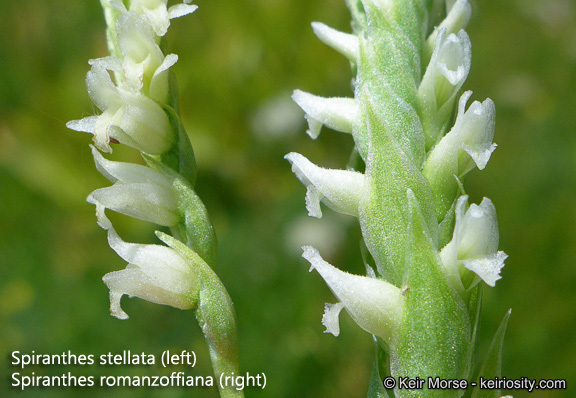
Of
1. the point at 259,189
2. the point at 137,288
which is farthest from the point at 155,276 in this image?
the point at 259,189

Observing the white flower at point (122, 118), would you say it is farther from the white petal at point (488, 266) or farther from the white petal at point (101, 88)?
the white petal at point (488, 266)

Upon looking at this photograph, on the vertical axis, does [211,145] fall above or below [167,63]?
below

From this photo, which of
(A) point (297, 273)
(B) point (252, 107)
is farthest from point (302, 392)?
(B) point (252, 107)

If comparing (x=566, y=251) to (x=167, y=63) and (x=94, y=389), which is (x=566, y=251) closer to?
(x=94, y=389)

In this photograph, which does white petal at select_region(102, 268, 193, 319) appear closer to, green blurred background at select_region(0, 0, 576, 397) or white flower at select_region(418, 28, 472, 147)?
white flower at select_region(418, 28, 472, 147)

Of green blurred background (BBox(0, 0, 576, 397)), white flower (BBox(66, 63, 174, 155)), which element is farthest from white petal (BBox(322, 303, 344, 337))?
green blurred background (BBox(0, 0, 576, 397))

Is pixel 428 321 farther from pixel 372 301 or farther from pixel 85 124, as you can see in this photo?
pixel 85 124

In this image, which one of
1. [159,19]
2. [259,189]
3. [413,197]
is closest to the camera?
[413,197]
